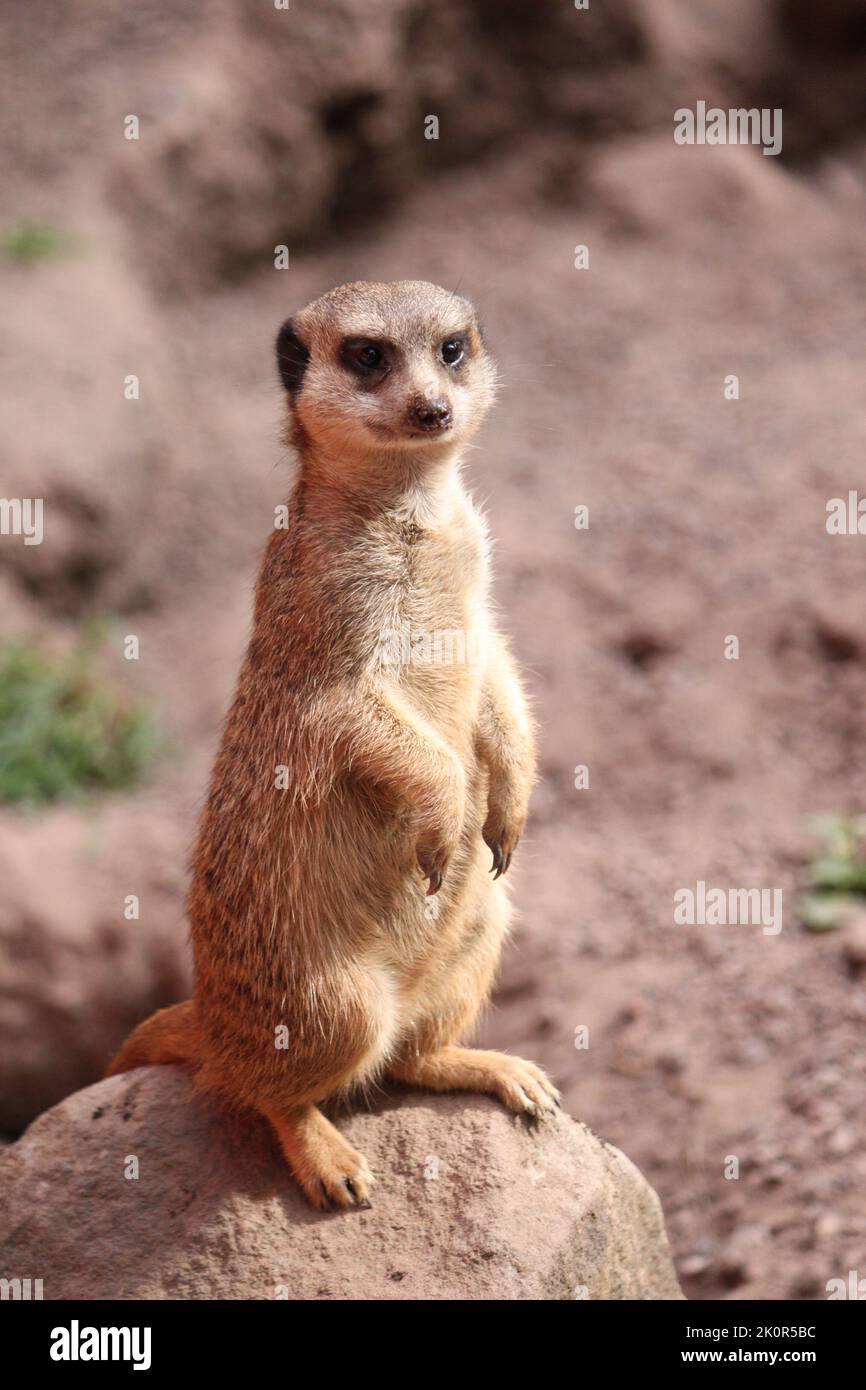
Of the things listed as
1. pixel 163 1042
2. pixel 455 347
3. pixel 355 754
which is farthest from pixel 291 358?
pixel 163 1042

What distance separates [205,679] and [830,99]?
5591 millimetres

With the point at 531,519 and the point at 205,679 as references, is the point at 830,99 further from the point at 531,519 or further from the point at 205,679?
the point at 205,679

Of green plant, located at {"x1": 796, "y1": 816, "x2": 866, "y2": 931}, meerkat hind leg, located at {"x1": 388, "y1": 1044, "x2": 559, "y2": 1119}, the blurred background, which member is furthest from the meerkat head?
green plant, located at {"x1": 796, "y1": 816, "x2": 866, "y2": 931}

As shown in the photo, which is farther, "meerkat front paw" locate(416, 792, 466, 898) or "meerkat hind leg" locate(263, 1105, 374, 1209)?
"meerkat hind leg" locate(263, 1105, 374, 1209)

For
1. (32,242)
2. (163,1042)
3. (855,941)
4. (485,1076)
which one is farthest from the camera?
(32,242)

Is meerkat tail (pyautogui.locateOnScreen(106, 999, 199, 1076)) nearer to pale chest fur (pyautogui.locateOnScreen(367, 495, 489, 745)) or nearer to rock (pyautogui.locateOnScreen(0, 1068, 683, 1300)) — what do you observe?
rock (pyautogui.locateOnScreen(0, 1068, 683, 1300))

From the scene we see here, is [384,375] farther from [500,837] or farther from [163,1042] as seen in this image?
[163,1042]

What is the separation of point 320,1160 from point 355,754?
899 millimetres

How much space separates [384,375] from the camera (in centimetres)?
304

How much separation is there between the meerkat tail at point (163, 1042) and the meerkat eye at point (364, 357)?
5.06 ft

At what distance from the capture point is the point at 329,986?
301 cm

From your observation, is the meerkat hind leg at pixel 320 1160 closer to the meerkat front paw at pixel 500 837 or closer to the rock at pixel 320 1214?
the rock at pixel 320 1214

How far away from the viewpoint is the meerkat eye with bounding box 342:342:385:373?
121 inches

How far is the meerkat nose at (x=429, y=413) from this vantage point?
292cm
